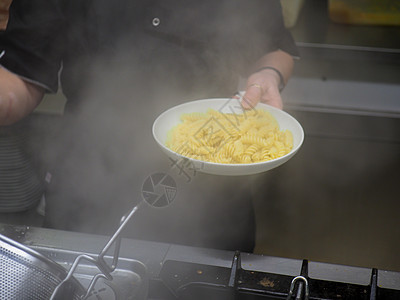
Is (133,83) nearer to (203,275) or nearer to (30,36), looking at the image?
(30,36)

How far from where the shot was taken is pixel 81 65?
51.3 inches

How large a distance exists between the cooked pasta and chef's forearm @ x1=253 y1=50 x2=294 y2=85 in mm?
280

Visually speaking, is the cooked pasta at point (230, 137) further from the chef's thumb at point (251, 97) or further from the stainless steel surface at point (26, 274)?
the stainless steel surface at point (26, 274)

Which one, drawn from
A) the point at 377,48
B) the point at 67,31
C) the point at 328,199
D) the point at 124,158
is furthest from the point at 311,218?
the point at 67,31

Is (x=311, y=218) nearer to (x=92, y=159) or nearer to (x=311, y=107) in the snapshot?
(x=311, y=107)

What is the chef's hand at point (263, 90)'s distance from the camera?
46.3 inches

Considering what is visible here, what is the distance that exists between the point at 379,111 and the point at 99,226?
54.7 inches

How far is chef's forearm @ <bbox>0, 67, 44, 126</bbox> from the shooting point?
1191 millimetres

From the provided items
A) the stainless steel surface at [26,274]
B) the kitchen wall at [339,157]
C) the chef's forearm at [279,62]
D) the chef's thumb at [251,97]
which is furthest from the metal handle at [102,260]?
the kitchen wall at [339,157]

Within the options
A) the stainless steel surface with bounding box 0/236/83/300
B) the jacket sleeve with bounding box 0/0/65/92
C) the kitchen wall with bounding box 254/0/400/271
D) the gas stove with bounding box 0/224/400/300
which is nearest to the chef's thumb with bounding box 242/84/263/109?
the gas stove with bounding box 0/224/400/300

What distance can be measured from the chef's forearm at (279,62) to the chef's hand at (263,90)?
4 centimetres

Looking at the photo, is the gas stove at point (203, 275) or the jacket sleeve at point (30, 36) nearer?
the gas stove at point (203, 275)

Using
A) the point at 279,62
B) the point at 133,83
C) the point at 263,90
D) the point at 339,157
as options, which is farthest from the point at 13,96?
the point at 339,157

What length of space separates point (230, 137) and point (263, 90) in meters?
0.22
